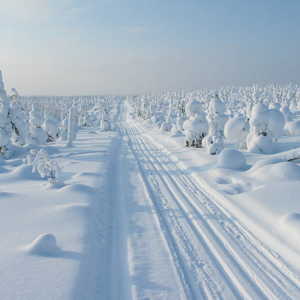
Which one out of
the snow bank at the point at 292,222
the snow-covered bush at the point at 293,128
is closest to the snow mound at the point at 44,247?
the snow bank at the point at 292,222

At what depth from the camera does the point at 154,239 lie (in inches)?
291

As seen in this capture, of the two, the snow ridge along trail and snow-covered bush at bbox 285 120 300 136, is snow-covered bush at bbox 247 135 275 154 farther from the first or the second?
the snow ridge along trail

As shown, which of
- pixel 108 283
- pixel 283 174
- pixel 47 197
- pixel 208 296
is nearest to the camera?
pixel 208 296

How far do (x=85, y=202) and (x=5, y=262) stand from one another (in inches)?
174

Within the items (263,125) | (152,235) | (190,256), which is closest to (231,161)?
(263,125)

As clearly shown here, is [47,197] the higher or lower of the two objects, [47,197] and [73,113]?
the lower

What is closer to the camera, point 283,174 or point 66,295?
point 66,295

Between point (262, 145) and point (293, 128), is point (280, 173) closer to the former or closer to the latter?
point (262, 145)

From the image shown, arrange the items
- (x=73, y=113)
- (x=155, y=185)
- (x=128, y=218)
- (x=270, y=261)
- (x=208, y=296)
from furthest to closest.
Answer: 1. (x=73, y=113)
2. (x=155, y=185)
3. (x=128, y=218)
4. (x=270, y=261)
5. (x=208, y=296)

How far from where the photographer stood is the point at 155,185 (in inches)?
510

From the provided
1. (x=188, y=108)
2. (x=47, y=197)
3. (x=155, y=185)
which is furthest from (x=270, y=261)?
(x=188, y=108)

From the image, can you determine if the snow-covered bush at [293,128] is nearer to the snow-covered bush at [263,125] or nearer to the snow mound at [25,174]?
the snow-covered bush at [263,125]

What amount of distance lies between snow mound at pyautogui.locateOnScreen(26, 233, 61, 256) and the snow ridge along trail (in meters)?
2.94

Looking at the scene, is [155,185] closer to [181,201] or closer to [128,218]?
[181,201]
